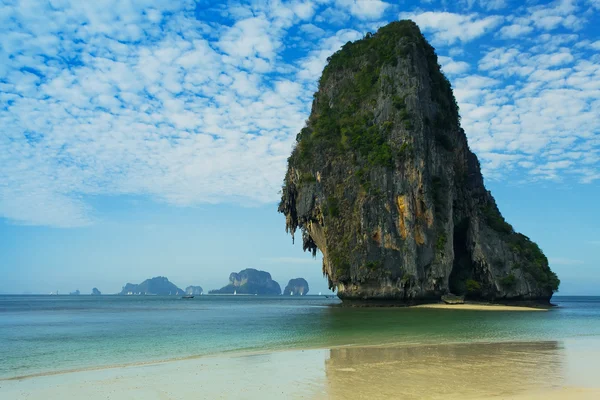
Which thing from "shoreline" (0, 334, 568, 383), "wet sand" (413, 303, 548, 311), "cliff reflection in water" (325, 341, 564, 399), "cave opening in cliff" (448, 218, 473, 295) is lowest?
"shoreline" (0, 334, 568, 383)

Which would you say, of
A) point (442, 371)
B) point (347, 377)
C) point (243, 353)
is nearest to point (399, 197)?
point (243, 353)

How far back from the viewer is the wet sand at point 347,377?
8.78 metres

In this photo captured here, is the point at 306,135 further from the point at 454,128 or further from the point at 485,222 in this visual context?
the point at 485,222

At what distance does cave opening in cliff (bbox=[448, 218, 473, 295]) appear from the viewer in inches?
1974

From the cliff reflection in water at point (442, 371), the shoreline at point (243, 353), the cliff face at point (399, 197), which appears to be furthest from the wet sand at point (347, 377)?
the cliff face at point (399, 197)

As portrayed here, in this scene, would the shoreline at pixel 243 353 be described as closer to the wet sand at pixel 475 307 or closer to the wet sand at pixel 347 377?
the wet sand at pixel 347 377

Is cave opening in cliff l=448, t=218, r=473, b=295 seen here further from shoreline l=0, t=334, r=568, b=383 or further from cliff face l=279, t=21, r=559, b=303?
shoreline l=0, t=334, r=568, b=383

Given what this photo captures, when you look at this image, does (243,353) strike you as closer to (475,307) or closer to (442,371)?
(442,371)

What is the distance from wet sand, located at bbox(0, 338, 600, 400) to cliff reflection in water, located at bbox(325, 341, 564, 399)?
0.06ft

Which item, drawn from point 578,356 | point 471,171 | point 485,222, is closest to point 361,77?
point 471,171

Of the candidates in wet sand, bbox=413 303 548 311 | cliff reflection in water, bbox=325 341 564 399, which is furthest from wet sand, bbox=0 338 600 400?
wet sand, bbox=413 303 548 311

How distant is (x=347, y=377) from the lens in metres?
10.2

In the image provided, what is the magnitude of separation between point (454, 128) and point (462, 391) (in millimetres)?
51921

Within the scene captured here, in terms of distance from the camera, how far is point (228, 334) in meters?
21.2
